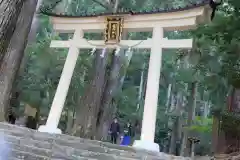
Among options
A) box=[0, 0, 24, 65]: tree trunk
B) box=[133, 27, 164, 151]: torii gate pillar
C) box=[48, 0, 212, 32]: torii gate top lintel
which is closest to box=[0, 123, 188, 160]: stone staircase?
box=[133, 27, 164, 151]: torii gate pillar

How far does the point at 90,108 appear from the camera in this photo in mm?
11008

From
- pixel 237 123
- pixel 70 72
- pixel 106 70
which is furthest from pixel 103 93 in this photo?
pixel 237 123

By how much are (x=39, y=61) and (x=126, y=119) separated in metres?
9.26

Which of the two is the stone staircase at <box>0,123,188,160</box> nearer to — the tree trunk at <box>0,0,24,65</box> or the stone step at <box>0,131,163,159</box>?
the stone step at <box>0,131,163,159</box>

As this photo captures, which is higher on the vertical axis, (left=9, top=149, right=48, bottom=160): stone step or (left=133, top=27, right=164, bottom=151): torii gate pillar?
(left=133, top=27, right=164, bottom=151): torii gate pillar

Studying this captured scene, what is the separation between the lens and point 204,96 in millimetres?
29406

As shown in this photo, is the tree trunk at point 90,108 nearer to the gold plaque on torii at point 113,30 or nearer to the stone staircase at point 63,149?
the gold plaque on torii at point 113,30

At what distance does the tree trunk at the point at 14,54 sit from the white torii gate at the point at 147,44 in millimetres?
1147

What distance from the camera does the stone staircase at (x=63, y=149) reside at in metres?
6.32

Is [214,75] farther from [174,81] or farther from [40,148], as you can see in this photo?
[174,81]

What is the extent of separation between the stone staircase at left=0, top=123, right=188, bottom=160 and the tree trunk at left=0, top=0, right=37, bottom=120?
1.87m

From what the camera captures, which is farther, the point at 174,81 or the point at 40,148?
the point at 174,81

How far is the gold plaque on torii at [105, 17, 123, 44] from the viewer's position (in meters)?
9.21

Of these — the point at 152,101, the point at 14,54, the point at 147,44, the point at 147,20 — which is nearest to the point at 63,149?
the point at 152,101
